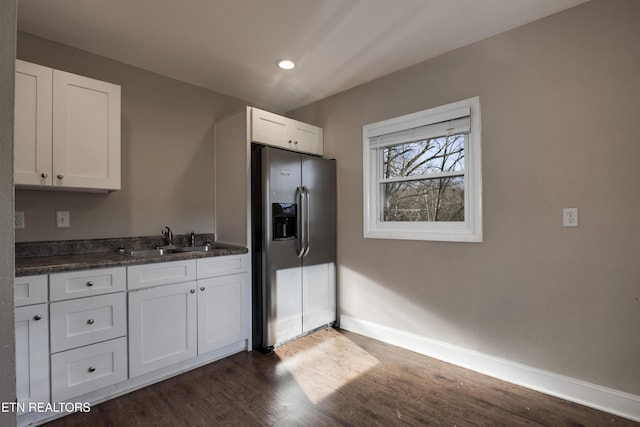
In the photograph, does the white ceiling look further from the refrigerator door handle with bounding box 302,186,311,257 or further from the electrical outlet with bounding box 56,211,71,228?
the electrical outlet with bounding box 56,211,71,228

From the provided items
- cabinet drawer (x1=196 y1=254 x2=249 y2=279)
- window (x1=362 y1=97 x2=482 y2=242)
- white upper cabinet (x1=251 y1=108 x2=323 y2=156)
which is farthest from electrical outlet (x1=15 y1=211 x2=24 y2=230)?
Result: window (x1=362 y1=97 x2=482 y2=242)

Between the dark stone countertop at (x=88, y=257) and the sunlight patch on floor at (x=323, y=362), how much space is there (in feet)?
3.22

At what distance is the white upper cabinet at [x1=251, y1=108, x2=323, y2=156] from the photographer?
2889 millimetres

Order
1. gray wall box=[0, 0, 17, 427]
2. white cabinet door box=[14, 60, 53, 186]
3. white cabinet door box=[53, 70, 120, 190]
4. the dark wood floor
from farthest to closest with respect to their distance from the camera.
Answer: white cabinet door box=[53, 70, 120, 190] → white cabinet door box=[14, 60, 53, 186] → the dark wood floor → gray wall box=[0, 0, 17, 427]

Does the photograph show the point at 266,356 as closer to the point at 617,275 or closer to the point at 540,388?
the point at 540,388

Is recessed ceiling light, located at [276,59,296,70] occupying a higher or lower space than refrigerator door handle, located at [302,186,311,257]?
higher

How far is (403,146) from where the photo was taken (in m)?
2.97

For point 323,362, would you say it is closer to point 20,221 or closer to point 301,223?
point 301,223

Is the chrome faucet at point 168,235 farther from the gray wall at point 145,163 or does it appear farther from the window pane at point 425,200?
the window pane at point 425,200

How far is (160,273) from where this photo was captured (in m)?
2.25

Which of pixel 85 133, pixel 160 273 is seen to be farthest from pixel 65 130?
pixel 160 273

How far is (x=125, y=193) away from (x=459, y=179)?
2763 millimetres

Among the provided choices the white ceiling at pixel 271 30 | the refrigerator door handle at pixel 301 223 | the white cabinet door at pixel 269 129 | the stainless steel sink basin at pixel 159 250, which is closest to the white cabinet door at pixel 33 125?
the white ceiling at pixel 271 30

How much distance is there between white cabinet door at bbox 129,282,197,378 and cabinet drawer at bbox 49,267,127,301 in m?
0.13
